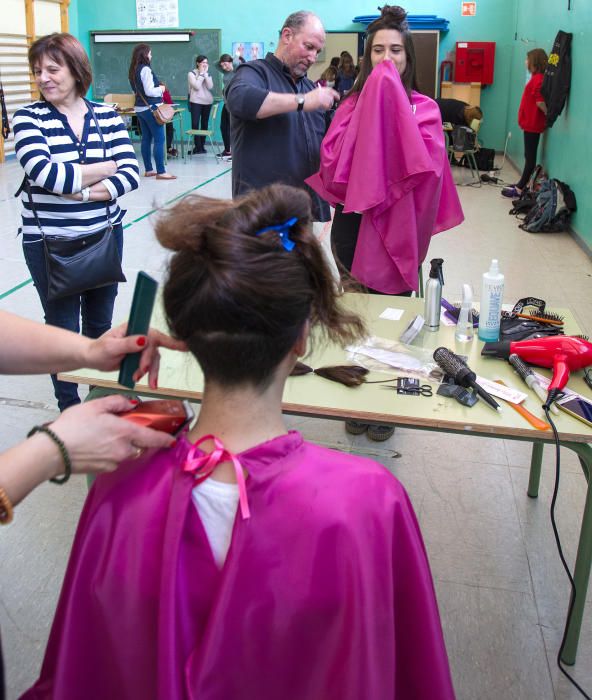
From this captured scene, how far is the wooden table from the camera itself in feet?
4.86

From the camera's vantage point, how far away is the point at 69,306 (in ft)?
8.15

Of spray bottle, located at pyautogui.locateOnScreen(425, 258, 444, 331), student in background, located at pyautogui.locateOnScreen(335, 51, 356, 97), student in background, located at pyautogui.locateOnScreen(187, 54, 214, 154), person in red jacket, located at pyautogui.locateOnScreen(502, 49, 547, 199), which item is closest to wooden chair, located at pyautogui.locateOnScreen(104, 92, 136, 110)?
student in background, located at pyautogui.locateOnScreen(187, 54, 214, 154)

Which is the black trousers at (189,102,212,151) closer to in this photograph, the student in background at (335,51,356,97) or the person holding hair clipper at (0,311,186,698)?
the student in background at (335,51,356,97)

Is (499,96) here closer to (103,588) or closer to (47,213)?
(47,213)

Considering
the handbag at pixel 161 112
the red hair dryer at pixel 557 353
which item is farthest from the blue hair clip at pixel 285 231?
the handbag at pixel 161 112

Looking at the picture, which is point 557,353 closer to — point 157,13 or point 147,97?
point 147,97

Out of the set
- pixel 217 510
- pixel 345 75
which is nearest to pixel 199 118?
pixel 345 75

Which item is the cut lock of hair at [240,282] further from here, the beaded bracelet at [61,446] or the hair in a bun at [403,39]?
the hair in a bun at [403,39]

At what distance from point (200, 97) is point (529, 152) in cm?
494

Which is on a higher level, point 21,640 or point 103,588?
point 103,588

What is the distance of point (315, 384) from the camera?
5.52 ft

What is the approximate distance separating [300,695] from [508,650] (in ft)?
3.01

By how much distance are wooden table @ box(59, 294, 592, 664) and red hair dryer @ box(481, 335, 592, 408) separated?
3 cm

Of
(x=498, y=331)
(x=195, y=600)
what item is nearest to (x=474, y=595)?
(x=498, y=331)
